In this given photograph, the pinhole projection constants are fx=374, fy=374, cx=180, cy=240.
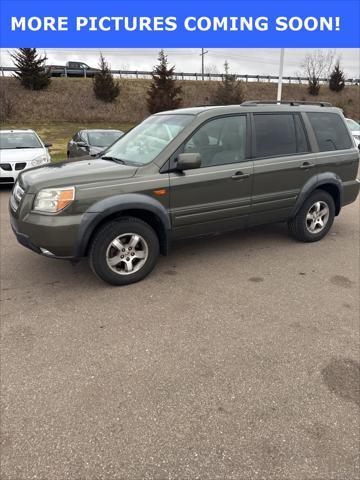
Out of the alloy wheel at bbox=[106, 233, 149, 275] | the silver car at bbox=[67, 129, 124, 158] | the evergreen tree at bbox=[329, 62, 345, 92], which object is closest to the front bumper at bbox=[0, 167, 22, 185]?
the silver car at bbox=[67, 129, 124, 158]

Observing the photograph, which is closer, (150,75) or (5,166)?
(5,166)

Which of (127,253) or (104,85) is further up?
(104,85)

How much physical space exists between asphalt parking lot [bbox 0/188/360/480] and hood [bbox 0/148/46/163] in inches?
205

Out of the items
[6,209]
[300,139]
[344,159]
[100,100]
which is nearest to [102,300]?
[300,139]

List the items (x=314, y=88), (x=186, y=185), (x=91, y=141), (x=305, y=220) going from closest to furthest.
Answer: (x=186, y=185) → (x=305, y=220) → (x=91, y=141) → (x=314, y=88)

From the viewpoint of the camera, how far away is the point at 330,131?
5.24m

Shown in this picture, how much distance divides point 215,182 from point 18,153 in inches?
255

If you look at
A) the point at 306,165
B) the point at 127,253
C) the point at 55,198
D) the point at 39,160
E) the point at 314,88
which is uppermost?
the point at 314,88

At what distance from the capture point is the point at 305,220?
5145 millimetres

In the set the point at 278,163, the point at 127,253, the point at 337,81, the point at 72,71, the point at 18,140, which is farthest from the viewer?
the point at 337,81

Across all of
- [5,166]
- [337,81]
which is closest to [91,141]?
[5,166]

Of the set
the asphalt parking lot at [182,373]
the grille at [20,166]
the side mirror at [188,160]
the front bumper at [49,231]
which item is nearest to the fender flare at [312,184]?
the asphalt parking lot at [182,373]

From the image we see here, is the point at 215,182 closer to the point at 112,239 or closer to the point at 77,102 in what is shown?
the point at 112,239

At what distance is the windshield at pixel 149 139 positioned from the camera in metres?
4.13
